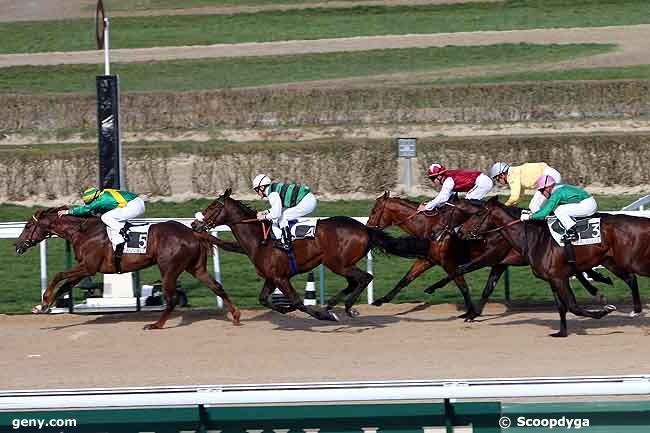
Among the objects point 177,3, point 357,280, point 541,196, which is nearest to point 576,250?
point 541,196

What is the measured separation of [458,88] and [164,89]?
7.07 meters

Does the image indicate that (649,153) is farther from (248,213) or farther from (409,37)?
(409,37)

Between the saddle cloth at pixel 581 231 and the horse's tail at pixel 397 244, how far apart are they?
1327mm

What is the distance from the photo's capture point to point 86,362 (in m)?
10.6

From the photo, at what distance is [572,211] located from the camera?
37.2ft

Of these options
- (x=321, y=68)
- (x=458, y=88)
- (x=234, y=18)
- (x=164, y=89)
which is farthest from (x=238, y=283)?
(x=234, y=18)

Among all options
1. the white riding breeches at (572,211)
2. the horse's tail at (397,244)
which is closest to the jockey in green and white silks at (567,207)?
the white riding breeches at (572,211)

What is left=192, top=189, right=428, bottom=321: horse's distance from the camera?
11828 mm

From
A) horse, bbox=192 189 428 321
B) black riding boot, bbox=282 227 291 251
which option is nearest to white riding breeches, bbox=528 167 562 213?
horse, bbox=192 189 428 321

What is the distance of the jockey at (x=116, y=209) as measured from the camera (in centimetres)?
1198

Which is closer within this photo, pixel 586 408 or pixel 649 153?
pixel 586 408

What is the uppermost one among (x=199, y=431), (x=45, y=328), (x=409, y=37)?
(x=409, y=37)

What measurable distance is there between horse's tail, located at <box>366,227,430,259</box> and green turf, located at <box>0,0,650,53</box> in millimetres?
22125

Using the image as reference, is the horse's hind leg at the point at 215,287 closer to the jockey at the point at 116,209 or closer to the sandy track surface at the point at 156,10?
the jockey at the point at 116,209
